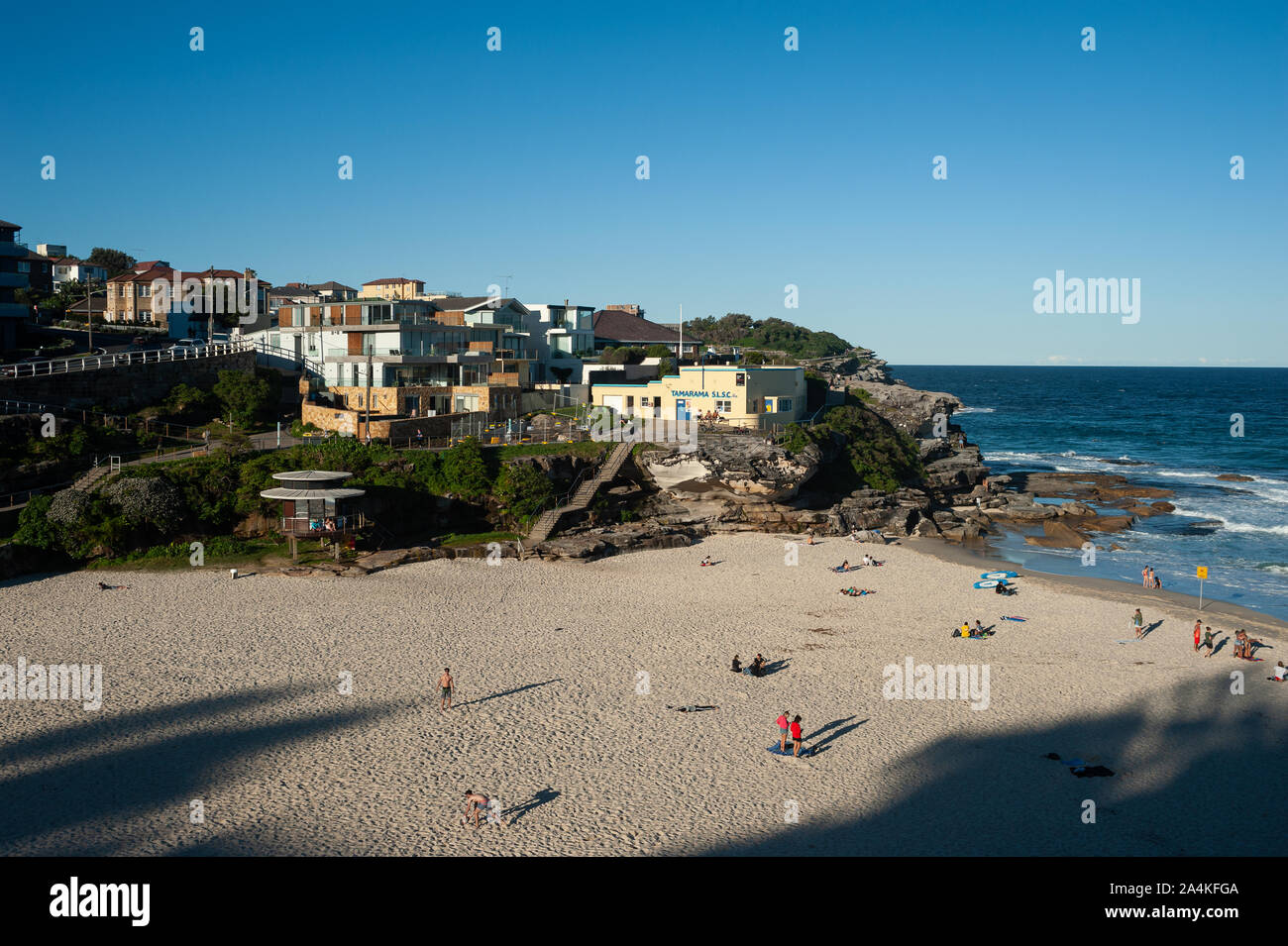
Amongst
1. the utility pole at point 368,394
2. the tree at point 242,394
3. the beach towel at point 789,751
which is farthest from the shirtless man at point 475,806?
the tree at point 242,394

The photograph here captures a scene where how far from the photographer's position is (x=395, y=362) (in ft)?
177

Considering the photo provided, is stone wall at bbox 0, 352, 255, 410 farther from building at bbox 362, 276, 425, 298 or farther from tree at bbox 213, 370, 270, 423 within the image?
building at bbox 362, 276, 425, 298

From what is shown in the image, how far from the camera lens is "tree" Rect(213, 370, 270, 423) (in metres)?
49.3

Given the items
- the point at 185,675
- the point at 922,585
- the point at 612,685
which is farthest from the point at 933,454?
the point at 185,675

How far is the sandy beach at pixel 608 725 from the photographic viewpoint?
61.6 ft

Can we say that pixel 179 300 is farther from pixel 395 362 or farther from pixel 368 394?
pixel 368 394

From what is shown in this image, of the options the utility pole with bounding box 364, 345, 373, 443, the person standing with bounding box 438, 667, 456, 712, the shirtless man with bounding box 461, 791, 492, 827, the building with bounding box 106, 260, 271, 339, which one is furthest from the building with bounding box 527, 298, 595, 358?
the shirtless man with bounding box 461, 791, 492, 827

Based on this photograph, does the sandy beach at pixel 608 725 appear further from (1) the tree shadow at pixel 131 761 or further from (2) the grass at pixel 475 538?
(2) the grass at pixel 475 538

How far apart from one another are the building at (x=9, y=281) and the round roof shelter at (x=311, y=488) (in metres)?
28.4

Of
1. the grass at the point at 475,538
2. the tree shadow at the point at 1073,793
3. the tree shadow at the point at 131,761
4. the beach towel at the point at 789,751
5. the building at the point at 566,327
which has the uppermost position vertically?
the building at the point at 566,327

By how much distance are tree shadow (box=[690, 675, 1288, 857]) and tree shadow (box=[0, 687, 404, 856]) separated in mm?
11950

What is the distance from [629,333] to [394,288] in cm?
2319

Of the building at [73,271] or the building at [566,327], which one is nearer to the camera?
the building at [566,327]
